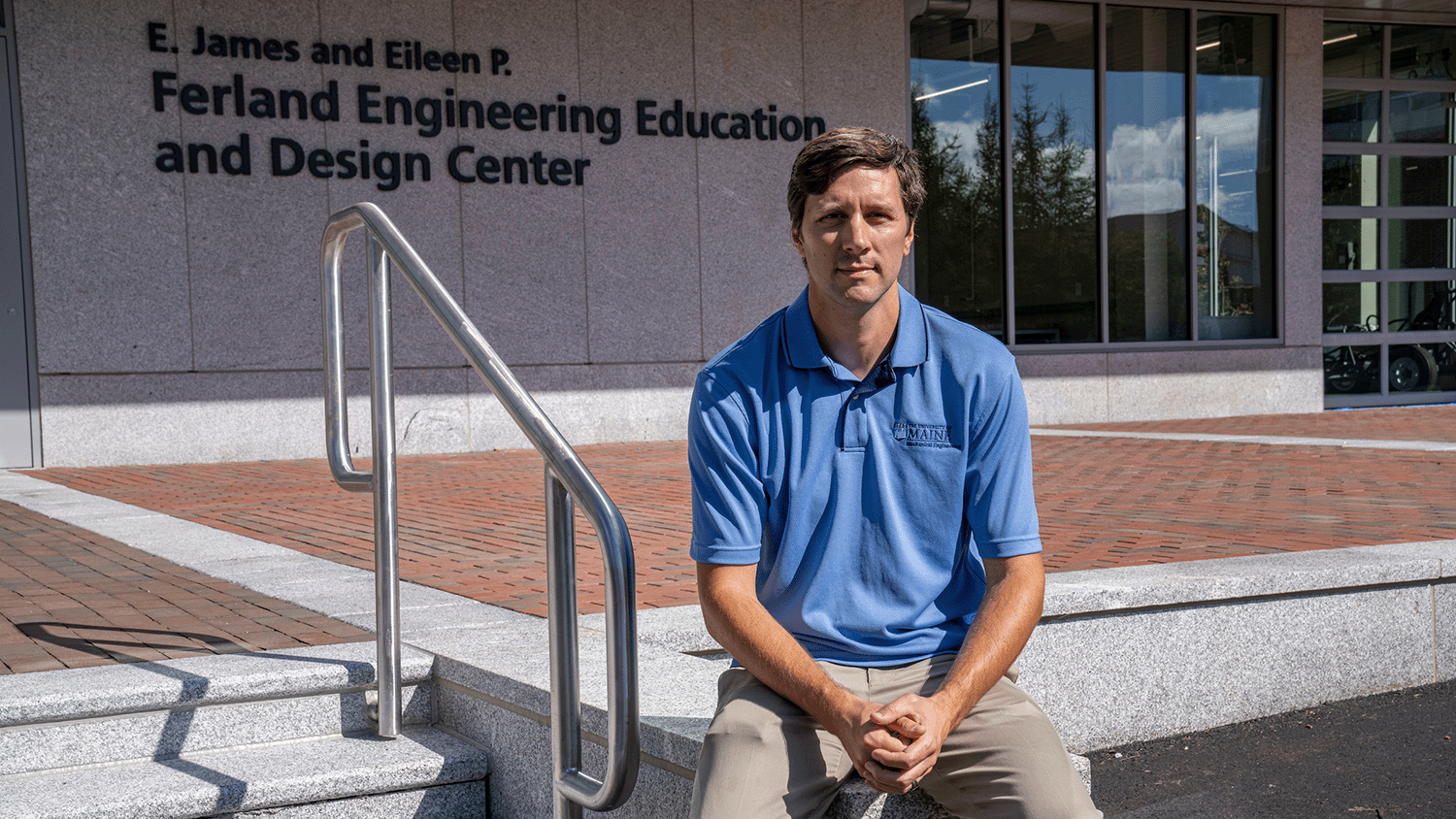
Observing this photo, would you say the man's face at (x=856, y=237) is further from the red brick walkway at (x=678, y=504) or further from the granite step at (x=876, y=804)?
the red brick walkway at (x=678, y=504)

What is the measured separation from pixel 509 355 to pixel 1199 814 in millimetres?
8245

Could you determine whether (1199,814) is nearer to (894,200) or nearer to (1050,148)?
(894,200)

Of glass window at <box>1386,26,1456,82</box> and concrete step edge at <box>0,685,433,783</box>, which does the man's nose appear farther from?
glass window at <box>1386,26,1456,82</box>

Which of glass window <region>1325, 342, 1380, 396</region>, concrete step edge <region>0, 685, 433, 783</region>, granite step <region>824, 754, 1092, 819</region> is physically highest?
glass window <region>1325, 342, 1380, 396</region>

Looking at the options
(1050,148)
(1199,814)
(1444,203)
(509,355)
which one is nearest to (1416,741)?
(1199,814)

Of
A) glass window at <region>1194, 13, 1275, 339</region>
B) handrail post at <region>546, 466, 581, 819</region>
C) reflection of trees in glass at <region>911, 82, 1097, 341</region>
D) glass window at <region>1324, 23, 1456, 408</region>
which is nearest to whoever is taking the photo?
handrail post at <region>546, 466, 581, 819</region>

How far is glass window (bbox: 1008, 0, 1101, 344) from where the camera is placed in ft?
44.0

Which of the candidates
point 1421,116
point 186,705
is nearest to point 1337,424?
point 1421,116

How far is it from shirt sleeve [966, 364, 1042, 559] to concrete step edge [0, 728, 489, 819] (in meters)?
1.46

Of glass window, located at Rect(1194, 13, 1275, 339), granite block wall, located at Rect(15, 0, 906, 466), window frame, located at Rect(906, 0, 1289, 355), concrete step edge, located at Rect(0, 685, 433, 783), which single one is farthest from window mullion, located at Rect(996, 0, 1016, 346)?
concrete step edge, located at Rect(0, 685, 433, 783)

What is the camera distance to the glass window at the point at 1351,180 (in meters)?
14.6

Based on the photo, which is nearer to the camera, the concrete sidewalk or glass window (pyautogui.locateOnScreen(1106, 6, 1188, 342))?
the concrete sidewalk

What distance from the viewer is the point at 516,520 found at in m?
6.47

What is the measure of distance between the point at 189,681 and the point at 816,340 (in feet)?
5.87
